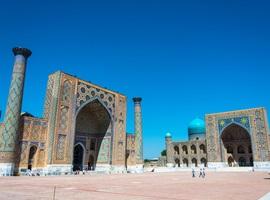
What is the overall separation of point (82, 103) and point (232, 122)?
24.2 m

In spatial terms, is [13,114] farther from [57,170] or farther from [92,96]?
[92,96]

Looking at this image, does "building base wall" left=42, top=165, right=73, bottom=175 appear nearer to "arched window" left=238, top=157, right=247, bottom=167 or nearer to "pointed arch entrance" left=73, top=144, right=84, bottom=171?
"pointed arch entrance" left=73, top=144, right=84, bottom=171

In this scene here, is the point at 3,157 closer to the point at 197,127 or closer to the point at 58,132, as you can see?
the point at 58,132

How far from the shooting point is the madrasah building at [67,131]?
2158 centimetres

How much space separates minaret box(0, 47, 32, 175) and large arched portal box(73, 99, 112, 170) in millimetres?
9664

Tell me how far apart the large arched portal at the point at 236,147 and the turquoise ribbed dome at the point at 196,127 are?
361 inches

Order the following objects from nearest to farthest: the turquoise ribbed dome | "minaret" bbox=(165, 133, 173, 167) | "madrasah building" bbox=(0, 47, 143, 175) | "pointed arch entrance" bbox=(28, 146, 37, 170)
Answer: "madrasah building" bbox=(0, 47, 143, 175) < "pointed arch entrance" bbox=(28, 146, 37, 170) < "minaret" bbox=(165, 133, 173, 167) < the turquoise ribbed dome

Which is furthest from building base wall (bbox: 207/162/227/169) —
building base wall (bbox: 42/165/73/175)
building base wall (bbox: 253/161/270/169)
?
building base wall (bbox: 42/165/73/175)

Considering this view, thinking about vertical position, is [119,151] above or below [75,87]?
below

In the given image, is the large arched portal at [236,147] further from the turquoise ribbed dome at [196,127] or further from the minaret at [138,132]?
the minaret at [138,132]

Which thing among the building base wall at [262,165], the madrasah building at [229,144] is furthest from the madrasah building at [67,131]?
the building base wall at [262,165]

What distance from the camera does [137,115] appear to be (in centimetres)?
3656

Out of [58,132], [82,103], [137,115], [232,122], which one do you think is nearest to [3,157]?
[58,132]

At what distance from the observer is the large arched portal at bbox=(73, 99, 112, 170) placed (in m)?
31.3
